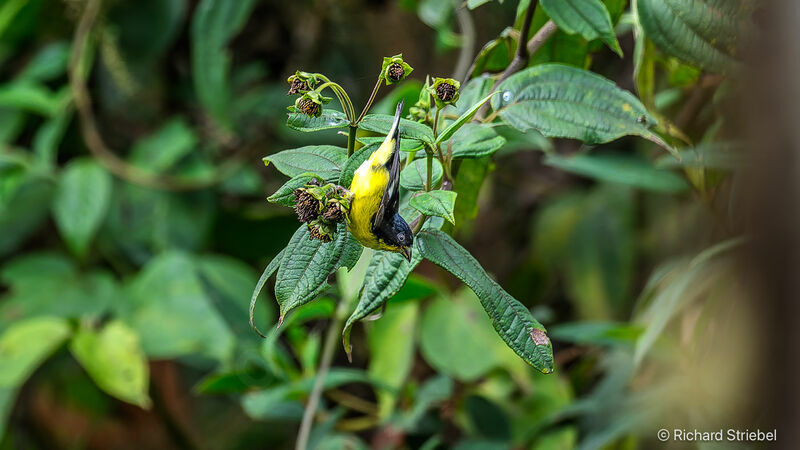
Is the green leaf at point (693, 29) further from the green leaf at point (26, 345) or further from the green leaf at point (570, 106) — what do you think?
the green leaf at point (26, 345)

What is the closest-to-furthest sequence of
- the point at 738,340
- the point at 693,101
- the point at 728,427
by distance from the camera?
the point at 738,340
the point at 728,427
the point at 693,101

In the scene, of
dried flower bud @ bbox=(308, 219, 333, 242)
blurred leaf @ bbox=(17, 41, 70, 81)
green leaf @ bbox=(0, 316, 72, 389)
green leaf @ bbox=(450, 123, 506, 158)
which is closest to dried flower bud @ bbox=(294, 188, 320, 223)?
dried flower bud @ bbox=(308, 219, 333, 242)

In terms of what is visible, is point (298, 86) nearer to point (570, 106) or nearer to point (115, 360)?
point (570, 106)

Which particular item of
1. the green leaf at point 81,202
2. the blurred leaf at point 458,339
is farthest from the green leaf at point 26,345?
the blurred leaf at point 458,339

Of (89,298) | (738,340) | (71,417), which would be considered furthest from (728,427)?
(71,417)

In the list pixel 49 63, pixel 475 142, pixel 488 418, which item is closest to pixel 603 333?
pixel 488 418

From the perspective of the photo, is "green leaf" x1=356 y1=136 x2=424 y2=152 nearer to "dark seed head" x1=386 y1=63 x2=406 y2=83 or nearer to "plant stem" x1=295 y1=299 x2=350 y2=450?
"dark seed head" x1=386 y1=63 x2=406 y2=83

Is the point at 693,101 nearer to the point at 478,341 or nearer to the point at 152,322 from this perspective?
the point at 478,341
